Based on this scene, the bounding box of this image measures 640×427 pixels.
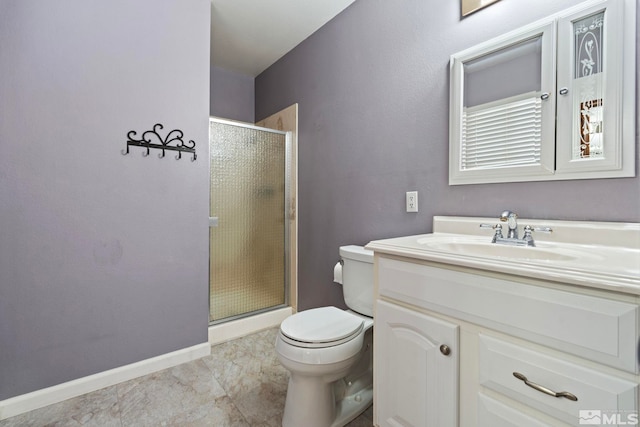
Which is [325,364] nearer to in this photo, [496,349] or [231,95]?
[496,349]

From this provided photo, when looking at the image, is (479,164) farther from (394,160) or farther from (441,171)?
(394,160)

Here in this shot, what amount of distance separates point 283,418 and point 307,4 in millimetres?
2373

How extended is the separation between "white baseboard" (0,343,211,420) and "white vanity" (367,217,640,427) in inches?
49.8

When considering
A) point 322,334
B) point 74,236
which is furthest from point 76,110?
point 322,334

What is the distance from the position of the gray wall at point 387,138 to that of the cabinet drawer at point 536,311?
1.88ft

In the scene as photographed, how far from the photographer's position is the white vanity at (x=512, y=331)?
0.62 meters

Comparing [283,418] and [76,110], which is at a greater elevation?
[76,110]

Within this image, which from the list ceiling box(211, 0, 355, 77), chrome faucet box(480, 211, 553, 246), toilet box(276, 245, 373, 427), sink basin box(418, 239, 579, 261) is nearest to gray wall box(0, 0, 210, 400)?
ceiling box(211, 0, 355, 77)

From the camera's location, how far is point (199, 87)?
1.86 m

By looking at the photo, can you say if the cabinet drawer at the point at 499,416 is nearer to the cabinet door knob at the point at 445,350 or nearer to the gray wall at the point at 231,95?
the cabinet door knob at the point at 445,350

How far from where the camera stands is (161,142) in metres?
1.72

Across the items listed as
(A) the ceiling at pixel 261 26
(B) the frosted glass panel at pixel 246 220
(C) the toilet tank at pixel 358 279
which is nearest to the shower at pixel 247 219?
(B) the frosted glass panel at pixel 246 220

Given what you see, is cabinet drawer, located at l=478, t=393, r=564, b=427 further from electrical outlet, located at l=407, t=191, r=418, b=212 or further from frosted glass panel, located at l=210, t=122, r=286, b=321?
frosted glass panel, located at l=210, t=122, r=286, b=321

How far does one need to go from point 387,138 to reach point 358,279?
822 mm
